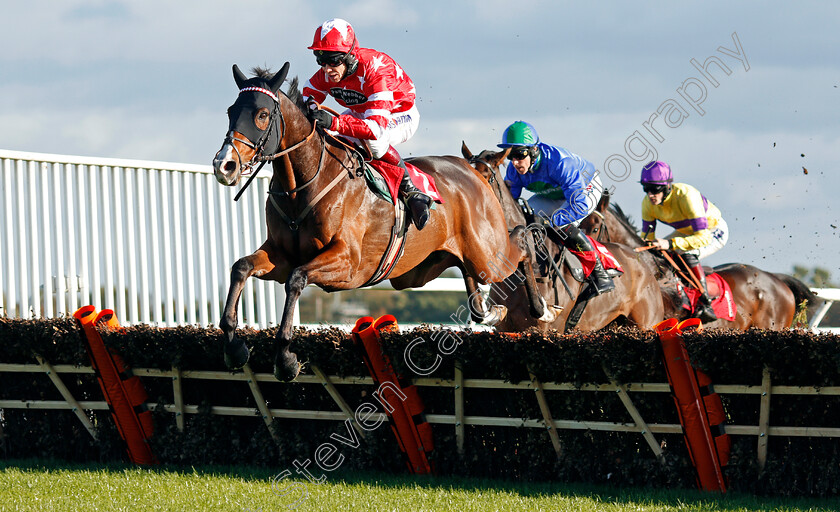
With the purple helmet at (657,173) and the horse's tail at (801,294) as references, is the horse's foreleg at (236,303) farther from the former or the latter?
the horse's tail at (801,294)

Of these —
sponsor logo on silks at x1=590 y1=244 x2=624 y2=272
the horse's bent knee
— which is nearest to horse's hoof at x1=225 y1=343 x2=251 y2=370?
the horse's bent knee

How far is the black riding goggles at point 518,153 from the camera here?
21.4ft

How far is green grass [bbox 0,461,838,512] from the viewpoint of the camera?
412 centimetres

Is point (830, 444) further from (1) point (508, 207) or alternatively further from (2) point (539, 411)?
(1) point (508, 207)

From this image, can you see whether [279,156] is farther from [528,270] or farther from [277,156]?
[528,270]

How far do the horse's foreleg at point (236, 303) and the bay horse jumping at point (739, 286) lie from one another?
14.1 ft

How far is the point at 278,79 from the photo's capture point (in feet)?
14.2

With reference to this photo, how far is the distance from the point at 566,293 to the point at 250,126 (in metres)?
3.40

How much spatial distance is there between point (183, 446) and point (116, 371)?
606 millimetres

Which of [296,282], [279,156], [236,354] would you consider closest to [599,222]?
[279,156]

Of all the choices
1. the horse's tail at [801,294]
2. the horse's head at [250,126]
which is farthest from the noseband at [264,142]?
the horse's tail at [801,294]

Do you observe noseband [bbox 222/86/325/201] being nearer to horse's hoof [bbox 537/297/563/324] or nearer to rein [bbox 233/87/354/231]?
rein [bbox 233/87/354/231]

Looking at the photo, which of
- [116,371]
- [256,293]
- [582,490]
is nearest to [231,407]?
[116,371]

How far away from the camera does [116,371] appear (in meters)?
5.51
